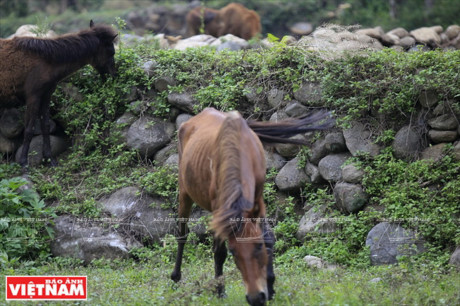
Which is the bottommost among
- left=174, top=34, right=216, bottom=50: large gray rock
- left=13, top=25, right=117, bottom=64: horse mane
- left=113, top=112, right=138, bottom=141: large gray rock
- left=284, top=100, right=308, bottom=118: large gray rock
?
left=113, top=112, right=138, bottom=141: large gray rock

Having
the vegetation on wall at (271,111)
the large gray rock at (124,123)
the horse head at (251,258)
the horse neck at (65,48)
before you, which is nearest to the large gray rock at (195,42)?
the vegetation on wall at (271,111)

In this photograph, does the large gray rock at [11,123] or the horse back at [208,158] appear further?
the large gray rock at [11,123]

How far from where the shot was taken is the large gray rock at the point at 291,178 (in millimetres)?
8586

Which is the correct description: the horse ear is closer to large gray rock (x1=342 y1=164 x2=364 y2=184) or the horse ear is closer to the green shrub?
the green shrub

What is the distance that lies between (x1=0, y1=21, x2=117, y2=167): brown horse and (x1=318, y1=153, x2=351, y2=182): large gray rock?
455 centimetres

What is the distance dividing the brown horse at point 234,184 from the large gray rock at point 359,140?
1891 mm

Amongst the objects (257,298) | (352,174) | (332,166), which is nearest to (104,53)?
(332,166)

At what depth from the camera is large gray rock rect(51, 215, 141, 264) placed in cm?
833

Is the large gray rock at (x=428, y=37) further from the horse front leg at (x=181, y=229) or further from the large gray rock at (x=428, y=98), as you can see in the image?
the horse front leg at (x=181, y=229)

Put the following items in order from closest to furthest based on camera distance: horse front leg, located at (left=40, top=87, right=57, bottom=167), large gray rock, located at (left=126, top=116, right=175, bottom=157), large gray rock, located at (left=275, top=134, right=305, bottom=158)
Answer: large gray rock, located at (left=275, top=134, right=305, bottom=158) < large gray rock, located at (left=126, top=116, right=175, bottom=157) < horse front leg, located at (left=40, top=87, right=57, bottom=167)

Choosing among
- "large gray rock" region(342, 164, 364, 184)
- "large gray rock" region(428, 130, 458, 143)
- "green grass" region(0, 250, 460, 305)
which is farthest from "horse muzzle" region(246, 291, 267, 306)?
"large gray rock" region(428, 130, 458, 143)

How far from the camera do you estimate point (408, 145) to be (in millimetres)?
8039

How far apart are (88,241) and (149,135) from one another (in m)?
2.11

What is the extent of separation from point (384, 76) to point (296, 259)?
2.91 m
